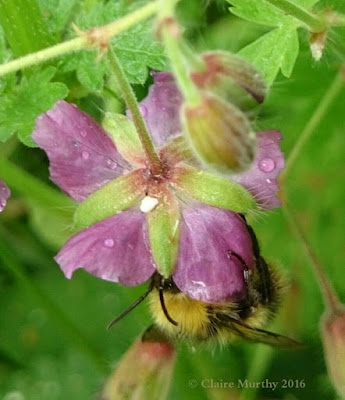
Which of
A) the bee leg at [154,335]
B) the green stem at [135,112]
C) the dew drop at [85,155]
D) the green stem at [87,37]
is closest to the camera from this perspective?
the green stem at [87,37]

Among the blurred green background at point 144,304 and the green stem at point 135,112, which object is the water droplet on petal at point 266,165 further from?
the blurred green background at point 144,304

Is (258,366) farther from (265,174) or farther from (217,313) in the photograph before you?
(265,174)

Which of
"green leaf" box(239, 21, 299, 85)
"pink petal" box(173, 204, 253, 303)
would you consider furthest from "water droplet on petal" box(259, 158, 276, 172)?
"green leaf" box(239, 21, 299, 85)

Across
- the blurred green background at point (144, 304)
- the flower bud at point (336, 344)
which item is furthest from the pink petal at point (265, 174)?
the blurred green background at point (144, 304)

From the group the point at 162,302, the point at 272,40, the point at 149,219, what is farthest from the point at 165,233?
the point at 272,40

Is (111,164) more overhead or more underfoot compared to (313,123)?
more overhead

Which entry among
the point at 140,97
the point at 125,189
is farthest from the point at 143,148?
the point at 140,97
